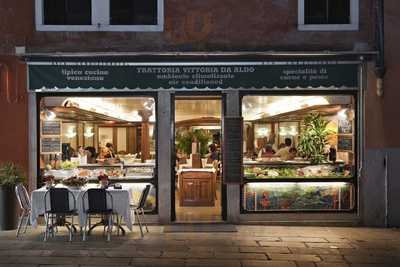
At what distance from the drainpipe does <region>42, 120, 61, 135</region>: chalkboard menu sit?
21.7ft

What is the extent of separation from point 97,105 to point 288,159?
4.21 meters

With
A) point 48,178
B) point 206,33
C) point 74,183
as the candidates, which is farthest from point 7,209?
point 206,33

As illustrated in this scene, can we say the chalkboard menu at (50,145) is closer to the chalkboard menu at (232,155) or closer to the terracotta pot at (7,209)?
the terracotta pot at (7,209)

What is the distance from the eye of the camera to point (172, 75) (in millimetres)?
11250

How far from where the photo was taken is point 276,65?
11.3 m

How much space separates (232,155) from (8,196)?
176 inches

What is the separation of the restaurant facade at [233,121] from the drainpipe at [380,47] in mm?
146

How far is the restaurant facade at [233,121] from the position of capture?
11234mm

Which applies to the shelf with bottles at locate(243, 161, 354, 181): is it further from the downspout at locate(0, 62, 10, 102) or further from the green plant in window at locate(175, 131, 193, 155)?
the downspout at locate(0, 62, 10, 102)

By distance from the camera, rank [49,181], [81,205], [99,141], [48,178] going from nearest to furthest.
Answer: [81,205] → [49,181] → [48,178] → [99,141]

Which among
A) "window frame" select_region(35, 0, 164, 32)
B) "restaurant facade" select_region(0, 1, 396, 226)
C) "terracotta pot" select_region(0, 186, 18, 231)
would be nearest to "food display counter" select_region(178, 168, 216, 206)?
"restaurant facade" select_region(0, 1, 396, 226)

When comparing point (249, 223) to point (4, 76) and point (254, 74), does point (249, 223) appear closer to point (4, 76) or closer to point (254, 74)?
point (254, 74)

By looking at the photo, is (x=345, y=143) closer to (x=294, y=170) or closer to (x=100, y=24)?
(x=294, y=170)

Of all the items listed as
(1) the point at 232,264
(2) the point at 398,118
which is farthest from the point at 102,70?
(2) the point at 398,118
